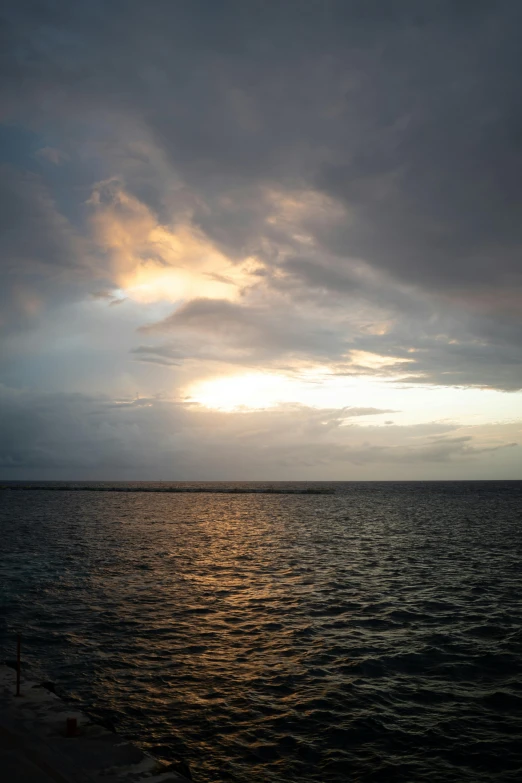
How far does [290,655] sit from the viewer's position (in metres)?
24.0

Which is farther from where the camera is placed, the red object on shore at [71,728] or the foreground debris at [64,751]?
the red object on shore at [71,728]

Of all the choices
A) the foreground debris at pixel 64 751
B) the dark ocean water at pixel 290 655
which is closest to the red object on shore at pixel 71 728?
the foreground debris at pixel 64 751

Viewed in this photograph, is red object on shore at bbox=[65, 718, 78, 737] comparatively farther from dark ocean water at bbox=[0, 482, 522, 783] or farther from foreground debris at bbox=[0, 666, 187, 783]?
dark ocean water at bbox=[0, 482, 522, 783]

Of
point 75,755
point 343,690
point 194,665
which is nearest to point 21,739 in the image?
point 75,755

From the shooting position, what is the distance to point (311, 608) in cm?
3198

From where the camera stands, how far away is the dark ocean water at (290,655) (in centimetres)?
1606

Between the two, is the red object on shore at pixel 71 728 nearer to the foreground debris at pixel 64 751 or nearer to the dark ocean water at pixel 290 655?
the foreground debris at pixel 64 751

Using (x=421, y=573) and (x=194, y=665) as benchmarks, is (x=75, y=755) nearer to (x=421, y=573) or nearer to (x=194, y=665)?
(x=194, y=665)

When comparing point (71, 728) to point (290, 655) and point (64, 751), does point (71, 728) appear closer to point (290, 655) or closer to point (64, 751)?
point (64, 751)

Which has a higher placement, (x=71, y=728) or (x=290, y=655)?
(x=71, y=728)

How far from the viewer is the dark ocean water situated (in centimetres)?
1606

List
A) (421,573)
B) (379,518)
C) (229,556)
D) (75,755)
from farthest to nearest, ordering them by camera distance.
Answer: (379,518) < (229,556) < (421,573) < (75,755)

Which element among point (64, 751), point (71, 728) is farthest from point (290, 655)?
point (64, 751)

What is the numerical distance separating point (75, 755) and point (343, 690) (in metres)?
10.8
